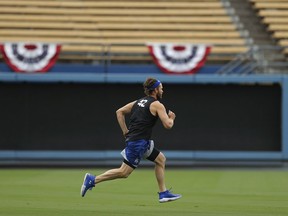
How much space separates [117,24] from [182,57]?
12.3 feet

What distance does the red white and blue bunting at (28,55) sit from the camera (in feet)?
72.2

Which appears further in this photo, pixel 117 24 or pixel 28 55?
pixel 117 24

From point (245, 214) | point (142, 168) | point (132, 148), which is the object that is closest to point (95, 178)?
point (132, 148)

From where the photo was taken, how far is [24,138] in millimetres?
22031

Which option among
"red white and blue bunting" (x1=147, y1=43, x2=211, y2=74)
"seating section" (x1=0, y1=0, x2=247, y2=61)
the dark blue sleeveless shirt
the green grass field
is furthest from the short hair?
"seating section" (x1=0, y1=0, x2=247, y2=61)

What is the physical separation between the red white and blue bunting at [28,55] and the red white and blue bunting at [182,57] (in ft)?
9.50

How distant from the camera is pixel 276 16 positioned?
1004 inches

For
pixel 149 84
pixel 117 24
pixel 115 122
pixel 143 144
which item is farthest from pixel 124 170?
pixel 117 24

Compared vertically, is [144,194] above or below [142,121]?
below

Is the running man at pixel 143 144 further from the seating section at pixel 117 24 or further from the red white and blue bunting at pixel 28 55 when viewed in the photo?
the seating section at pixel 117 24

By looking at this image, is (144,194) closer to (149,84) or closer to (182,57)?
(149,84)

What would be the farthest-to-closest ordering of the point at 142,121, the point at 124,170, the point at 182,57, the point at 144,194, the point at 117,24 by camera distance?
the point at 117,24, the point at 182,57, the point at 144,194, the point at 142,121, the point at 124,170

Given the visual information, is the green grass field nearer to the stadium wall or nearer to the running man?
the running man

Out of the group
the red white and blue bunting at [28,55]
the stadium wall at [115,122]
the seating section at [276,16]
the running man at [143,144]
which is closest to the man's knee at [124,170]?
the running man at [143,144]
